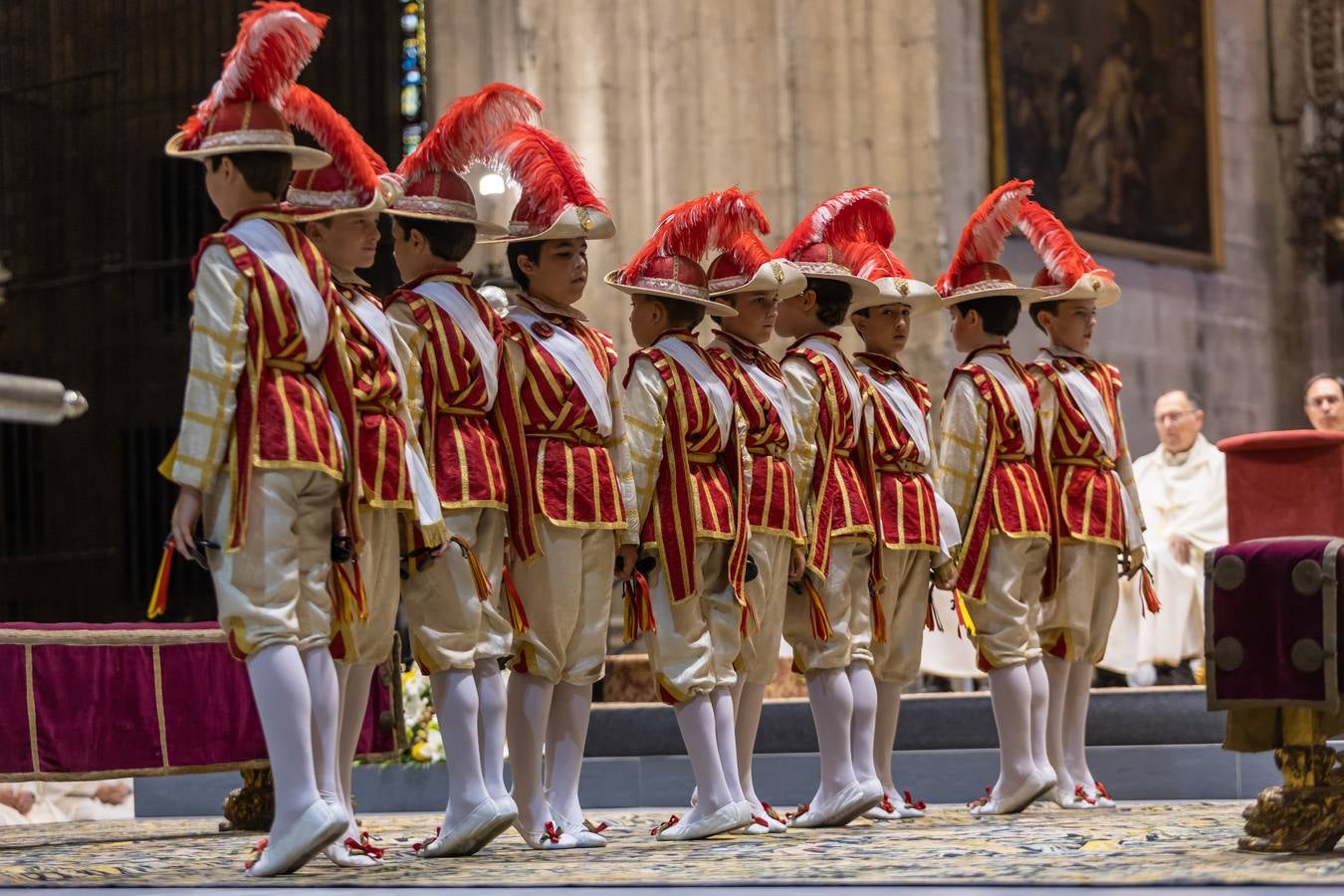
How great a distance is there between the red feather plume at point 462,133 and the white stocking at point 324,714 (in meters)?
1.38

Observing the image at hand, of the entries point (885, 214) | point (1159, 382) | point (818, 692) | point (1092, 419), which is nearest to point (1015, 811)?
point (818, 692)

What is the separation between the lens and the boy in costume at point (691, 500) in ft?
19.0

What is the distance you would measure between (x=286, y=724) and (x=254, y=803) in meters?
2.46

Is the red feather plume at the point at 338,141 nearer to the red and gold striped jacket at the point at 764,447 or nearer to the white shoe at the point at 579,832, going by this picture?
the red and gold striped jacket at the point at 764,447

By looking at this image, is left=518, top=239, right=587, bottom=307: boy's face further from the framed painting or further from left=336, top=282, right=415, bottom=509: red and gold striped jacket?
the framed painting

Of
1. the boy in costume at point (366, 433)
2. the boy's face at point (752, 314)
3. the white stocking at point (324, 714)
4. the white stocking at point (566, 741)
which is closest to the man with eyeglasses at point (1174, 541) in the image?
the boy's face at point (752, 314)

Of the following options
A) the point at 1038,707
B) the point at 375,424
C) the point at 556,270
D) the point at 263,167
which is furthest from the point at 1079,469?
the point at 263,167

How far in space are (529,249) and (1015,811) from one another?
8.43 feet

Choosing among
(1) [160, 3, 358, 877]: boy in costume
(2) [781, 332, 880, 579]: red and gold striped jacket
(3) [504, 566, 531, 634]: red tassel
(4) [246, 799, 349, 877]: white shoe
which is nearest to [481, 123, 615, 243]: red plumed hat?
(1) [160, 3, 358, 877]: boy in costume

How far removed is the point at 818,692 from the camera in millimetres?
6398

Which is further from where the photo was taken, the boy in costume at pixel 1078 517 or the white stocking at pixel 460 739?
the boy in costume at pixel 1078 517

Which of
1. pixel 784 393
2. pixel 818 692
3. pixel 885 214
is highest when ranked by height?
pixel 885 214

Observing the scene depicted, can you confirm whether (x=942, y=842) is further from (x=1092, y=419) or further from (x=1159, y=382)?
(x=1159, y=382)

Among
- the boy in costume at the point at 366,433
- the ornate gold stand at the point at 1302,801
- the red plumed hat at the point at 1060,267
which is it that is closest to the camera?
the ornate gold stand at the point at 1302,801
